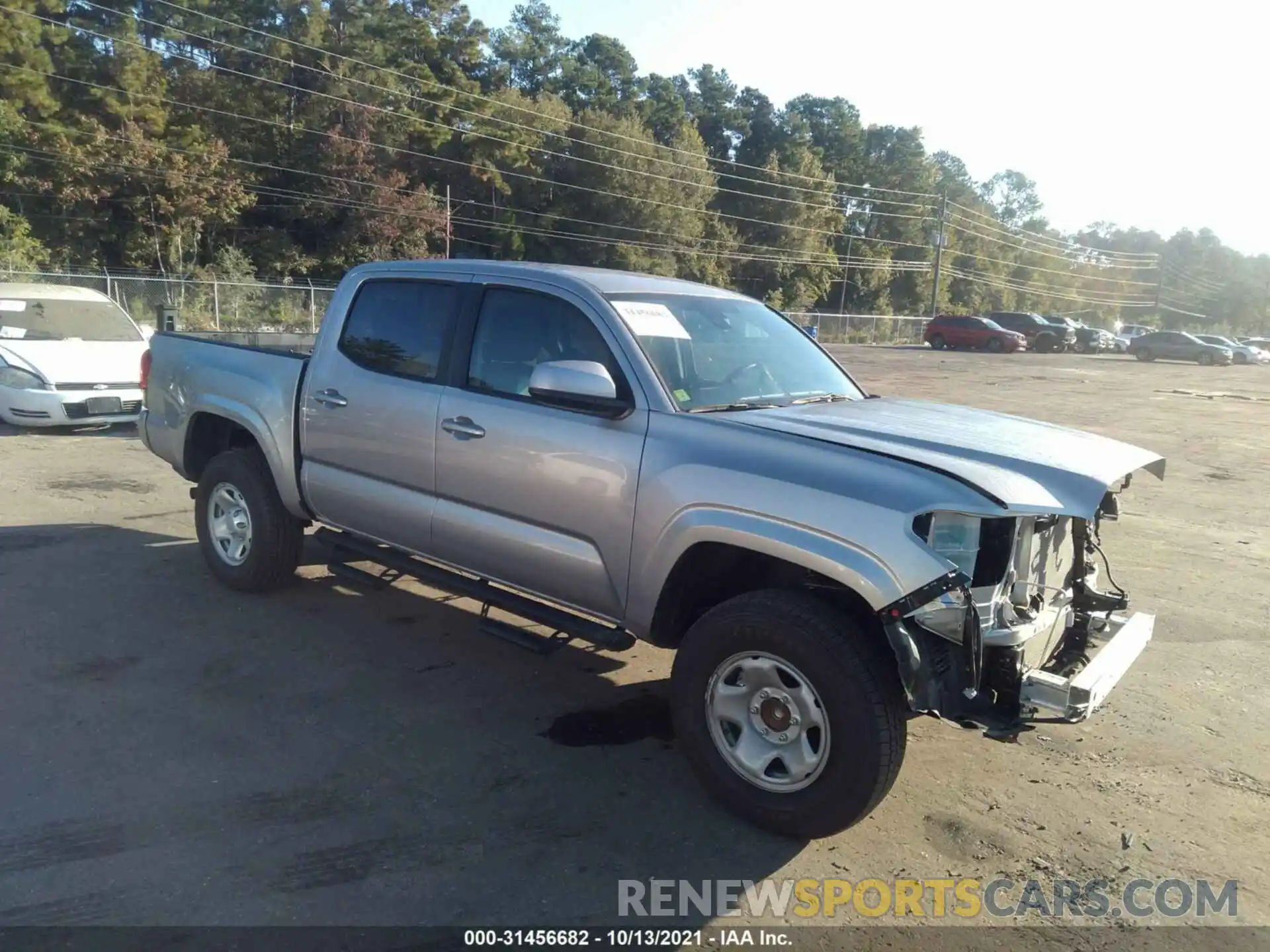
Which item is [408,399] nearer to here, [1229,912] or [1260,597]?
[1229,912]

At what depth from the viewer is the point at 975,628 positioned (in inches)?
125

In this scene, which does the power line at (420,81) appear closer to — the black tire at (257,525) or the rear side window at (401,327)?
the black tire at (257,525)

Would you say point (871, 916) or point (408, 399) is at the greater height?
point (408, 399)

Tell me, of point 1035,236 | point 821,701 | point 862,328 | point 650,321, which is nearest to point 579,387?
point 650,321

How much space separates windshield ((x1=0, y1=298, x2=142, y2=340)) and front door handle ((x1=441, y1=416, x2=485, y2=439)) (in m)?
9.09

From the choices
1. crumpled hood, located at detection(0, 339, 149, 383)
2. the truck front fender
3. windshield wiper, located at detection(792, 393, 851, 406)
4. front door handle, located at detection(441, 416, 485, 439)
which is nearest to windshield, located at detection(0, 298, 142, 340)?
crumpled hood, located at detection(0, 339, 149, 383)

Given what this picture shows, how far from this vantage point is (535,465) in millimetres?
4238

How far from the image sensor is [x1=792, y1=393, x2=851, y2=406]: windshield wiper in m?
4.57

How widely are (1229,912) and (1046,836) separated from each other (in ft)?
1.99

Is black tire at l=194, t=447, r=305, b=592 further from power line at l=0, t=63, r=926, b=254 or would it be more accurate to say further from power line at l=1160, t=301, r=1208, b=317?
power line at l=1160, t=301, r=1208, b=317

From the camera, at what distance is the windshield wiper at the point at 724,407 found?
407cm

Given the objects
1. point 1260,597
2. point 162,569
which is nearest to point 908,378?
point 1260,597

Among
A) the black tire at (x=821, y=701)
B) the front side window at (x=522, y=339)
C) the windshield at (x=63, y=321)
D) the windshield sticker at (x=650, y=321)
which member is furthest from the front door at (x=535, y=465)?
the windshield at (x=63, y=321)

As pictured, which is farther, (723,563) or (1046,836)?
(723,563)
